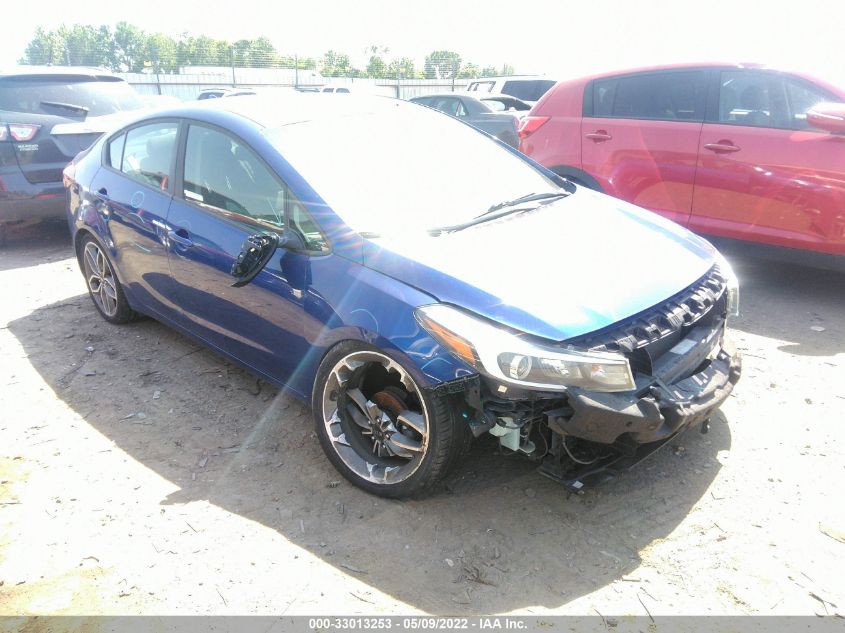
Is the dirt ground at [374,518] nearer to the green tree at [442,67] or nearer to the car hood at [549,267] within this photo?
the car hood at [549,267]

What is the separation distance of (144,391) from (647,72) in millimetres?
4719

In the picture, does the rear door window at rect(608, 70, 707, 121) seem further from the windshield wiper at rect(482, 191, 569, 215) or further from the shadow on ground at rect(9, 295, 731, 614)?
the shadow on ground at rect(9, 295, 731, 614)

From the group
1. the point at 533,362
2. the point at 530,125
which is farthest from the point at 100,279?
the point at 530,125

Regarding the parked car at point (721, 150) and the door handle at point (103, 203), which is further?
the parked car at point (721, 150)

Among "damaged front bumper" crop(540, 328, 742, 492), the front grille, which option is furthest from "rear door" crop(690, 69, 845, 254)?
"damaged front bumper" crop(540, 328, 742, 492)

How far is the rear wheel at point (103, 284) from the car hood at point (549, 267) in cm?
273

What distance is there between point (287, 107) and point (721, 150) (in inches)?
133

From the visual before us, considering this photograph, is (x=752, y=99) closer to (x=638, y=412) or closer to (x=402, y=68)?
(x=638, y=412)

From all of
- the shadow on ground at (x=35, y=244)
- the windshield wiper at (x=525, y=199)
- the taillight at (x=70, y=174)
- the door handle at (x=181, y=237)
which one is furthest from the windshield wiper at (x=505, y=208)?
the shadow on ground at (x=35, y=244)

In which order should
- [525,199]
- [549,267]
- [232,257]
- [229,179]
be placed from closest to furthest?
[549,267], [232,257], [229,179], [525,199]

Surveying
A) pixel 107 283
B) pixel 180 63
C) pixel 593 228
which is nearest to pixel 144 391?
pixel 107 283

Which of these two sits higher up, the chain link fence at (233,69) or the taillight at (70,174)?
the chain link fence at (233,69)

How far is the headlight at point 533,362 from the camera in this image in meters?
2.50

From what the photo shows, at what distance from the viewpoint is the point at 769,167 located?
4.96m
